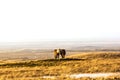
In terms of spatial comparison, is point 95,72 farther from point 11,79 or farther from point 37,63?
point 37,63

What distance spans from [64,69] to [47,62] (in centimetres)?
652

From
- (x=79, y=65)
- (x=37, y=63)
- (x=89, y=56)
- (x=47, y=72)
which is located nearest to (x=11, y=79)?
(x=47, y=72)

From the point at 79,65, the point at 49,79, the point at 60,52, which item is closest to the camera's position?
the point at 49,79

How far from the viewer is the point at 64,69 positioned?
30.8 m

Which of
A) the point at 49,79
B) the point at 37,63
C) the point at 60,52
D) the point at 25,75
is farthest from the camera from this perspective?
the point at 60,52

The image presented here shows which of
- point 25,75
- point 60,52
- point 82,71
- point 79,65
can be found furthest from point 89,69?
point 60,52

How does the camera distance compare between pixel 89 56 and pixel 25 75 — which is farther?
pixel 89 56

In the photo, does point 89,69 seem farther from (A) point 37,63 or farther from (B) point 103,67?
(A) point 37,63

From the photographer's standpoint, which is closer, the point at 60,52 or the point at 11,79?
the point at 11,79

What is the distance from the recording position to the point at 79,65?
32.6 m

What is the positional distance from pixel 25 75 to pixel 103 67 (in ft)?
23.8

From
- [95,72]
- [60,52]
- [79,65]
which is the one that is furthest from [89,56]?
[95,72]

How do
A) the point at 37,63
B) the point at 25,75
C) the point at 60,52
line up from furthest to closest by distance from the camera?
the point at 60,52 < the point at 37,63 < the point at 25,75

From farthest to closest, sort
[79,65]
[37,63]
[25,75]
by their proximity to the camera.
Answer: [37,63]
[79,65]
[25,75]
